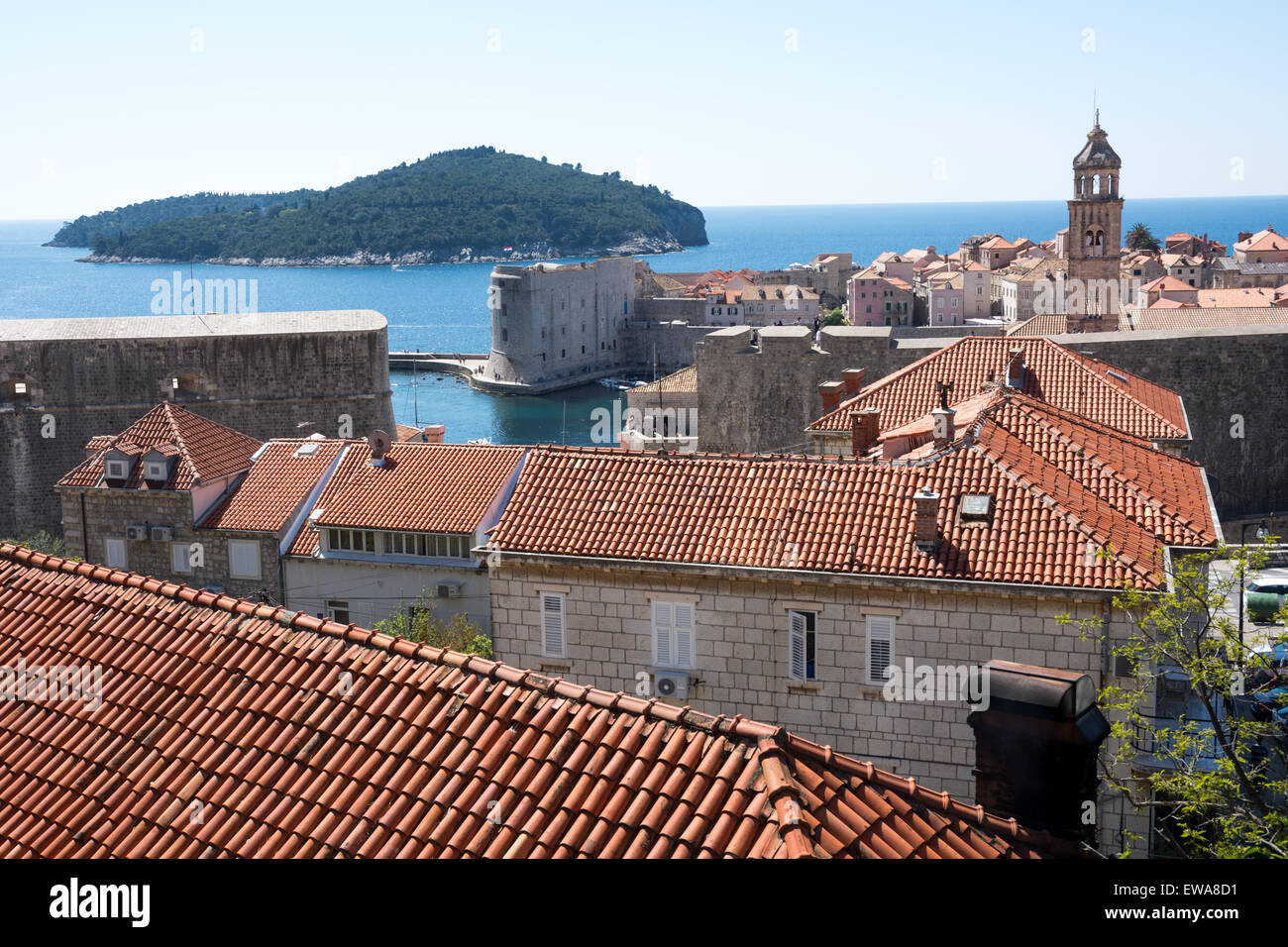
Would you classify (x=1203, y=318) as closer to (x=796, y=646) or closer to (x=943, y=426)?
(x=943, y=426)

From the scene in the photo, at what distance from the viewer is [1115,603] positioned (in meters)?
9.21

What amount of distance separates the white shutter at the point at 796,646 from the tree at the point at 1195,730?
2141mm

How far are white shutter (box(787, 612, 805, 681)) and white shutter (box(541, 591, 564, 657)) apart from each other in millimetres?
1975

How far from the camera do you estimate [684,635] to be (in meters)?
10.8

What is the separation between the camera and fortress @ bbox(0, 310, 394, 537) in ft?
98.8

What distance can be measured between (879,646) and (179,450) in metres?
15.2

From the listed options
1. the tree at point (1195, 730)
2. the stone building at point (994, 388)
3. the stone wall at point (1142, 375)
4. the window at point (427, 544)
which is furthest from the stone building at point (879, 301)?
the tree at point (1195, 730)

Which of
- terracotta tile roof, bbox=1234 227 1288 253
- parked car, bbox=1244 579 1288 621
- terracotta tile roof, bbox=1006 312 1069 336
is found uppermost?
terracotta tile roof, bbox=1234 227 1288 253

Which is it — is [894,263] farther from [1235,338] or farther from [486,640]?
[486,640]

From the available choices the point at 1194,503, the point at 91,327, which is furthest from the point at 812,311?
the point at 1194,503

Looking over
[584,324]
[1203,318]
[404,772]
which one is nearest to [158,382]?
[404,772]

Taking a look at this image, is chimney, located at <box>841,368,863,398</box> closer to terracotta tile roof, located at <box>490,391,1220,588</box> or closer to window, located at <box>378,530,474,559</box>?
window, located at <box>378,530,474,559</box>

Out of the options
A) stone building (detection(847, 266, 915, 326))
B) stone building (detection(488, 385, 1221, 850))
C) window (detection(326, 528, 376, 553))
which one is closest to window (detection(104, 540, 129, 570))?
window (detection(326, 528, 376, 553))

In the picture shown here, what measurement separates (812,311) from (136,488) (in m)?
84.1
